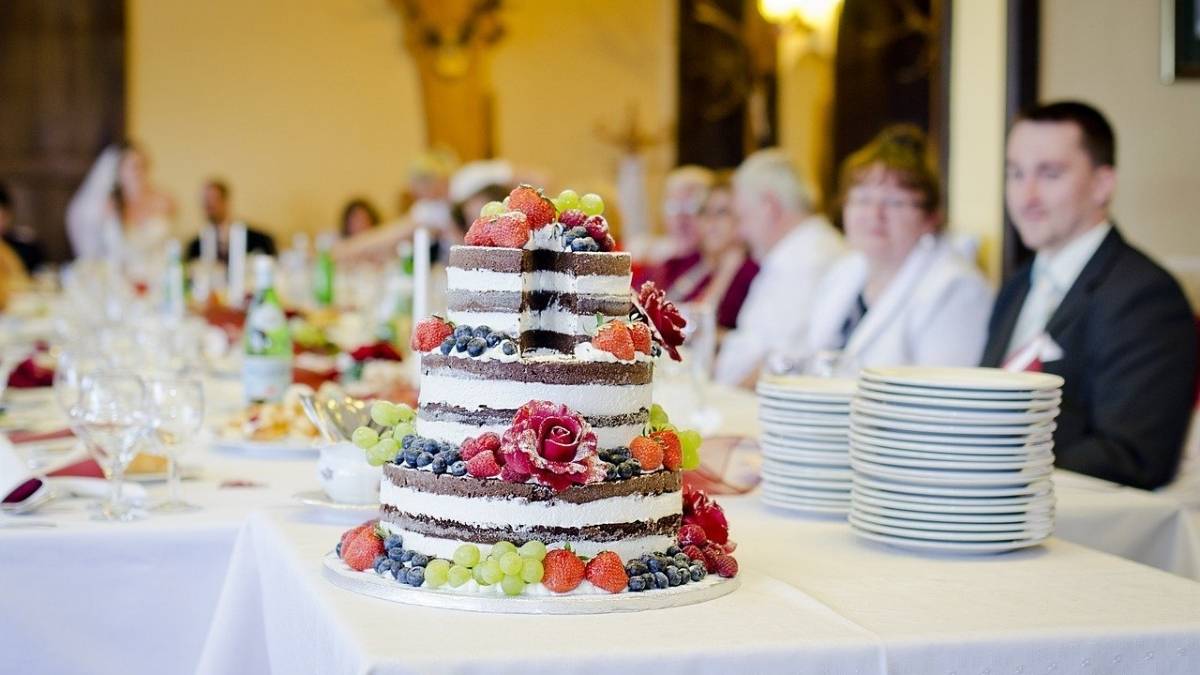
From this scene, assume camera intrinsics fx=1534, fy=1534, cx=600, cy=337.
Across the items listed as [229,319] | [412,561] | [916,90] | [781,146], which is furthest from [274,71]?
[412,561]

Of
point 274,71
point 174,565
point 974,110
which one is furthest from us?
point 274,71

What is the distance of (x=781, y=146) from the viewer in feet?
30.3

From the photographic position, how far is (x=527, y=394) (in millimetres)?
1470

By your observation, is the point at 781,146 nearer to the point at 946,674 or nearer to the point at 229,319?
the point at 229,319

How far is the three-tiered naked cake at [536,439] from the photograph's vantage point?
1436 millimetres

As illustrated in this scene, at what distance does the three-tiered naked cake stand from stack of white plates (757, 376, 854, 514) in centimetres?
46

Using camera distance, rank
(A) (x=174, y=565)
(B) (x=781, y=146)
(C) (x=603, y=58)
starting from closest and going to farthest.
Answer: (A) (x=174, y=565) < (B) (x=781, y=146) < (C) (x=603, y=58)

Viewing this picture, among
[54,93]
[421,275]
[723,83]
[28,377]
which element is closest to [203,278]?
[28,377]

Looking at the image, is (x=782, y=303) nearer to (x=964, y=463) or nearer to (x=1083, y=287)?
(x=1083, y=287)

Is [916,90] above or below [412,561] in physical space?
above

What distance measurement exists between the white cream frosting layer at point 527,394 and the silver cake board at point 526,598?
0.59ft

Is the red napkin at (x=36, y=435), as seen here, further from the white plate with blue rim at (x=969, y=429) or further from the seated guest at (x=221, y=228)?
the seated guest at (x=221, y=228)

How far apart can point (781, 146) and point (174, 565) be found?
771 centimetres

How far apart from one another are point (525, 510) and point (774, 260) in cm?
391
